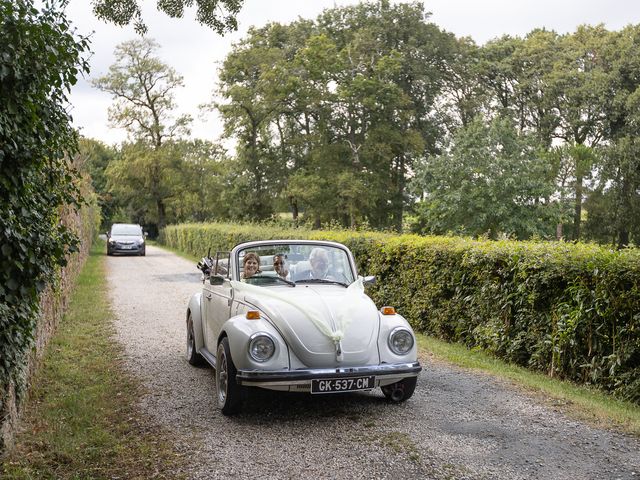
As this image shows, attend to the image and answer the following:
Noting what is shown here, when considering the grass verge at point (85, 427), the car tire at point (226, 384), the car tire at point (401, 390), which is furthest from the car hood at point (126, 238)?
the car tire at point (401, 390)

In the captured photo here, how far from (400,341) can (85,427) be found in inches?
123

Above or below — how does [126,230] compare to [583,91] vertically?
below

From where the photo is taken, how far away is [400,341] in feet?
19.9

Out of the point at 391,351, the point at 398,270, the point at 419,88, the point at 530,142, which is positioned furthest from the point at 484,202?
the point at 391,351

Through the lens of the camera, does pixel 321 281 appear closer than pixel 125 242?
Yes

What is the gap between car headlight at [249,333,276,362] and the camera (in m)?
5.62

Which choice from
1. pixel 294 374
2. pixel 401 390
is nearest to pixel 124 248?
pixel 401 390

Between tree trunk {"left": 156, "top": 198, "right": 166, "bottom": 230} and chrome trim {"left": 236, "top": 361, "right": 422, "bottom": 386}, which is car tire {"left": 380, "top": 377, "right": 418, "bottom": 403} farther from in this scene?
Result: tree trunk {"left": 156, "top": 198, "right": 166, "bottom": 230}

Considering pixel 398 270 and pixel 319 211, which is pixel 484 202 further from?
pixel 398 270

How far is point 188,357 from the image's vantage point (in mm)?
8641

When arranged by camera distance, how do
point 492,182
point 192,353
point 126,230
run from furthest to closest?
point 492,182 → point 126,230 → point 192,353

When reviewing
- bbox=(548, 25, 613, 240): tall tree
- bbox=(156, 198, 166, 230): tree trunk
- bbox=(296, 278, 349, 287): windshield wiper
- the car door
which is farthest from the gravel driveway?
bbox=(156, 198, 166, 230): tree trunk

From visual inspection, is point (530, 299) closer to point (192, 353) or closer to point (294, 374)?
point (294, 374)

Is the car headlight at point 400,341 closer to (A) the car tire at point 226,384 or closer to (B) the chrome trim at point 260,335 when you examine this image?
(B) the chrome trim at point 260,335
